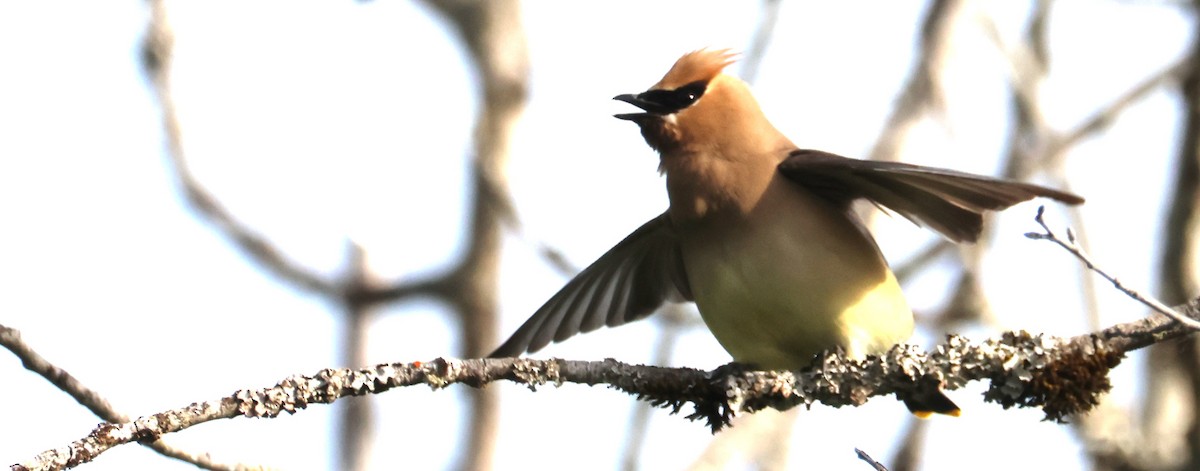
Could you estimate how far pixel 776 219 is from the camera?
16.8 ft

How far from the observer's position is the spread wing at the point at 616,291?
5.99 meters

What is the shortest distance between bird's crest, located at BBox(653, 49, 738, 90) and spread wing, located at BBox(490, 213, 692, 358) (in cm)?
61

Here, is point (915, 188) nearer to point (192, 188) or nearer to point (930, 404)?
point (930, 404)

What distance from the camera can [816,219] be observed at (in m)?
5.21

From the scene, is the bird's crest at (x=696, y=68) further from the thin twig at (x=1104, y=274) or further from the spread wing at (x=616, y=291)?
the thin twig at (x=1104, y=274)

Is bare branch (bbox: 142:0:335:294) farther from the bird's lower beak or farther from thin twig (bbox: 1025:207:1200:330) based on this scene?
thin twig (bbox: 1025:207:1200:330)

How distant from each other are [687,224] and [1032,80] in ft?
13.6

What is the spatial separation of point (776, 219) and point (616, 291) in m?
1.31

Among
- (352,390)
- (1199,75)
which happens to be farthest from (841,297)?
(1199,75)

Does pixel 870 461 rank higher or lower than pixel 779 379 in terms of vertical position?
lower

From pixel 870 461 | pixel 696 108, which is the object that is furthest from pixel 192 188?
pixel 870 461

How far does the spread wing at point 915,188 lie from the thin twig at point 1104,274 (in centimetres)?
31

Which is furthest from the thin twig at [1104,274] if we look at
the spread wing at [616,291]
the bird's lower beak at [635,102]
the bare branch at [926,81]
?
the bare branch at [926,81]

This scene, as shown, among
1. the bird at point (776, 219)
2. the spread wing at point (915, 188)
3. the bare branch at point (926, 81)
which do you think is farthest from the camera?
the bare branch at point (926, 81)
